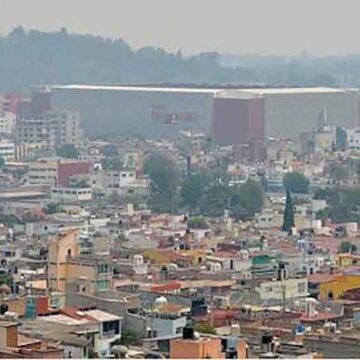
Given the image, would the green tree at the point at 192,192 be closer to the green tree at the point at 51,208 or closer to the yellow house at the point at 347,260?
the green tree at the point at 51,208

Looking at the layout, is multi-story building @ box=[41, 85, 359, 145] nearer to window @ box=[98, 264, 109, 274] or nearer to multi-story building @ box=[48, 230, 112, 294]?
multi-story building @ box=[48, 230, 112, 294]

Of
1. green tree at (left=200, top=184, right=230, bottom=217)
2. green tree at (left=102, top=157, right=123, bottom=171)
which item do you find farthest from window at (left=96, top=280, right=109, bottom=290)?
green tree at (left=102, top=157, right=123, bottom=171)

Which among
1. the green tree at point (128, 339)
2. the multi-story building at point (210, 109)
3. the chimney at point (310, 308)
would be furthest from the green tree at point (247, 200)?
the green tree at point (128, 339)

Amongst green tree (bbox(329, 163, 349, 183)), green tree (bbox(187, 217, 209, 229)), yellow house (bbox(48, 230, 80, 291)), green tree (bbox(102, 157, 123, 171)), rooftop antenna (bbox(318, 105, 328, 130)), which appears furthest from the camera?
rooftop antenna (bbox(318, 105, 328, 130))

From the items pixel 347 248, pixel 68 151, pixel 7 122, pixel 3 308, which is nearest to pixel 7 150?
pixel 68 151

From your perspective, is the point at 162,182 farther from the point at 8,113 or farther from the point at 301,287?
the point at 301,287

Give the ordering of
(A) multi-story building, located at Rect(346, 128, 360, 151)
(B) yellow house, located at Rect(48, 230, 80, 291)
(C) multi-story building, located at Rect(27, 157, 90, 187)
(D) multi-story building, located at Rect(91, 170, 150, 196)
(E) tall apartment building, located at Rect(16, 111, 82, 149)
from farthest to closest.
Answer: (E) tall apartment building, located at Rect(16, 111, 82, 149) < (A) multi-story building, located at Rect(346, 128, 360, 151) < (C) multi-story building, located at Rect(27, 157, 90, 187) < (D) multi-story building, located at Rect(91, 170, 150, 196) < (B) yellow house, located at Rect(48, 230, 80, 291)

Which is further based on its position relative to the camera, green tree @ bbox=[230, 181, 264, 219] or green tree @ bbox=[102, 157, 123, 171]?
green tree @ bbox=[102, 157, 123, 171]

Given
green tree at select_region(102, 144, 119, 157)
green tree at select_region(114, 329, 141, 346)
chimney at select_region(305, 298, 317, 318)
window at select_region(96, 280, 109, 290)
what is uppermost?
green tree at select_region(114, 329, 141, 346)

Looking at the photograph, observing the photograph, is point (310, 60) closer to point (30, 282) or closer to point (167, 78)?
point (167, 78)
